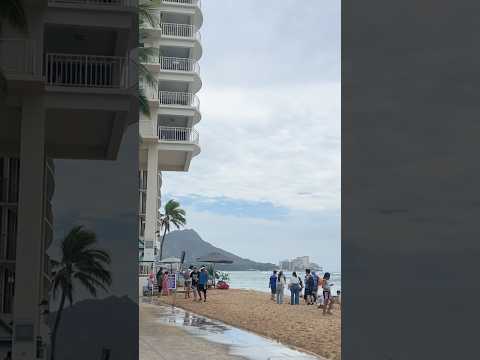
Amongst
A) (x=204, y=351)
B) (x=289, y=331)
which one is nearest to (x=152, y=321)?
(x=289, y=331)

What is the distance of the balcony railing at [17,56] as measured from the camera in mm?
12266

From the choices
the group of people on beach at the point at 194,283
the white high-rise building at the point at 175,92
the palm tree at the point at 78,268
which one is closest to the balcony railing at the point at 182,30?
the white high-rise building at the point at 175,92

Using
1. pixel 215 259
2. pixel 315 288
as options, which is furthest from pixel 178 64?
pixel 315 288

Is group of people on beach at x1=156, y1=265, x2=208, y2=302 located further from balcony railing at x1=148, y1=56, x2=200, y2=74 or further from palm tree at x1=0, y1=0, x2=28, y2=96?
palm tree at x1=0, y1=0, x2=28, y2=96

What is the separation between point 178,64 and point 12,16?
137ft

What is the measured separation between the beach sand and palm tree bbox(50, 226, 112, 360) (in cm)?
529

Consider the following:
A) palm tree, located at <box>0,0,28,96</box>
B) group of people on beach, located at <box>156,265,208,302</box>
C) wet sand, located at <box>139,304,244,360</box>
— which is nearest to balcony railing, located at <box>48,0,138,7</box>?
palm tree, located at <box>0,0,28,96</box>

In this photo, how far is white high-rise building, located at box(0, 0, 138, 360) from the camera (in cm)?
1197

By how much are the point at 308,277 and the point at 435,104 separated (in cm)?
2403

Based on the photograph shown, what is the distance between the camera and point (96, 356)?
13.5m

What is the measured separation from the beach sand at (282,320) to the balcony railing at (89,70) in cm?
721

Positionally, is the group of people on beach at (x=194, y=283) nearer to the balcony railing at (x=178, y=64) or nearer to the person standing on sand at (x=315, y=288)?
the person standing on sand at (x=315, y=288)

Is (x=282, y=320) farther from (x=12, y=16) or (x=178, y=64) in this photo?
(x=178, y=64)

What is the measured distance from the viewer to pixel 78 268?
43.5ft
